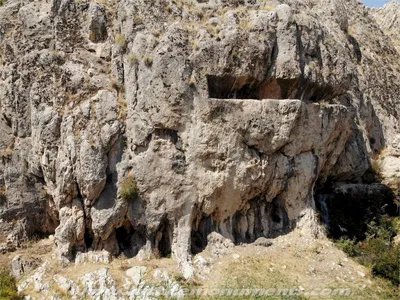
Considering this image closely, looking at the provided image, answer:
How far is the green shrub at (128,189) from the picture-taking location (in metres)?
14.5

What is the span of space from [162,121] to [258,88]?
477 cm

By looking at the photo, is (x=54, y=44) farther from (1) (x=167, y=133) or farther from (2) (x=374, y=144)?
(2) (x=374, y=144)

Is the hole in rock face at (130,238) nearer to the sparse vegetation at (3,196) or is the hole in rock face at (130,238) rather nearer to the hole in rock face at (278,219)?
the hole in rock face at (278,219)

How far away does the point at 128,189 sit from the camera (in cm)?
1455

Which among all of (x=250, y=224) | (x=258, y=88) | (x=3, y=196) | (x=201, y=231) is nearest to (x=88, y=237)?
(x=201, y=231)

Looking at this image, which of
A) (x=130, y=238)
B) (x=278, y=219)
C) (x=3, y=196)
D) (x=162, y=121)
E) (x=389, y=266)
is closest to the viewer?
(x=389, y=266)

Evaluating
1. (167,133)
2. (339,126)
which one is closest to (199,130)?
(167,133)

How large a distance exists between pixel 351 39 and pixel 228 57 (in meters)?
17.0

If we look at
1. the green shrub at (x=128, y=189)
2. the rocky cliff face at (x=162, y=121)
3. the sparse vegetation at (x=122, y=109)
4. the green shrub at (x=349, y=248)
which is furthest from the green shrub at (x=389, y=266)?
the sparse vegetation at (x=122, y=109)

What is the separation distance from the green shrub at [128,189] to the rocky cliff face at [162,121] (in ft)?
0.19

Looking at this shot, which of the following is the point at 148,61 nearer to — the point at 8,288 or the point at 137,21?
the point at 137,21

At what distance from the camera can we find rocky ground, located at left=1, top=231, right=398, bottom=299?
514 inches

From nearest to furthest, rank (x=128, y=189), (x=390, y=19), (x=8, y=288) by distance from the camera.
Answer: (x=8, y=288) < (x=128, y=189) < (x=390, y=19)

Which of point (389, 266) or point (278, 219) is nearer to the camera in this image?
point (389, 266)
